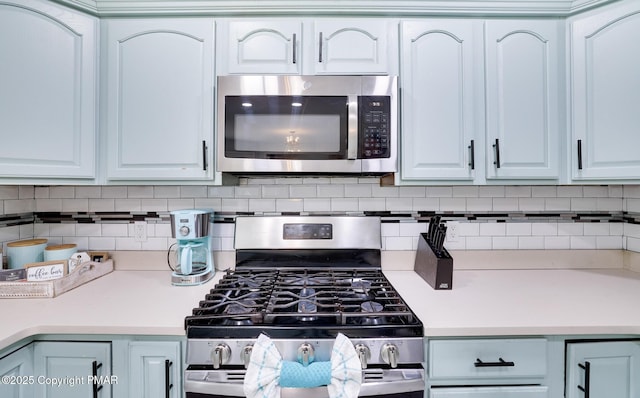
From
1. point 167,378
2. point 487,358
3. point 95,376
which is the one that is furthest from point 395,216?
point 95,376

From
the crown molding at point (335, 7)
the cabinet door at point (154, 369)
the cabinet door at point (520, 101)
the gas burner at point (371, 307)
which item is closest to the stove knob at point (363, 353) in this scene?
the gas burner at point (371, 307)

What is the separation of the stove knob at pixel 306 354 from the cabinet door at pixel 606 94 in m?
1.39

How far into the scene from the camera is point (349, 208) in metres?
1.71

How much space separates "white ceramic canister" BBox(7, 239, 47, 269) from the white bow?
1331mm

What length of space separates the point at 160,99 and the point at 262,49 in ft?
1.66

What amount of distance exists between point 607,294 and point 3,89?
2576 mm

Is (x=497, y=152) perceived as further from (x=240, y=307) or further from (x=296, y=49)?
(x=240, y=307)

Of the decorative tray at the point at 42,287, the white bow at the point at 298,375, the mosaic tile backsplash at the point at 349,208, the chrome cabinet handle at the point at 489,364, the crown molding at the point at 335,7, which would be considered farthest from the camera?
the mosaic tile backsplash at the point at 349,208

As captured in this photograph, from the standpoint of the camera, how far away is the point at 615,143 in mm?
1342

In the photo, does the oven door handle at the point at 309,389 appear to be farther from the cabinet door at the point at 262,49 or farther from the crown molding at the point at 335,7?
the crown molding at the point at 335,7

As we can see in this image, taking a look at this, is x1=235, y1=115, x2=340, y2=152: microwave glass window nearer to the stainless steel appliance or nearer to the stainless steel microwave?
the stainless steel microwave

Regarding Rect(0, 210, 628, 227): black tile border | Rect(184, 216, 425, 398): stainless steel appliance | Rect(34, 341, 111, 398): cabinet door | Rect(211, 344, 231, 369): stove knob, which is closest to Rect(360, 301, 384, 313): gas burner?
Rect(184, 216, 425, 398): stainless steel appliance

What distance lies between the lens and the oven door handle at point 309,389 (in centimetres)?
96

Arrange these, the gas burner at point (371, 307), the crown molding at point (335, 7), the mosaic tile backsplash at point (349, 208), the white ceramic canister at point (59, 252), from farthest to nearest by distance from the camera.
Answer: the mosaic tile backsplash at point (349, 208), the white ceramic canister at point (59, 252), the crown molding at point (335, 7), the gas burner at point (371, 307)
